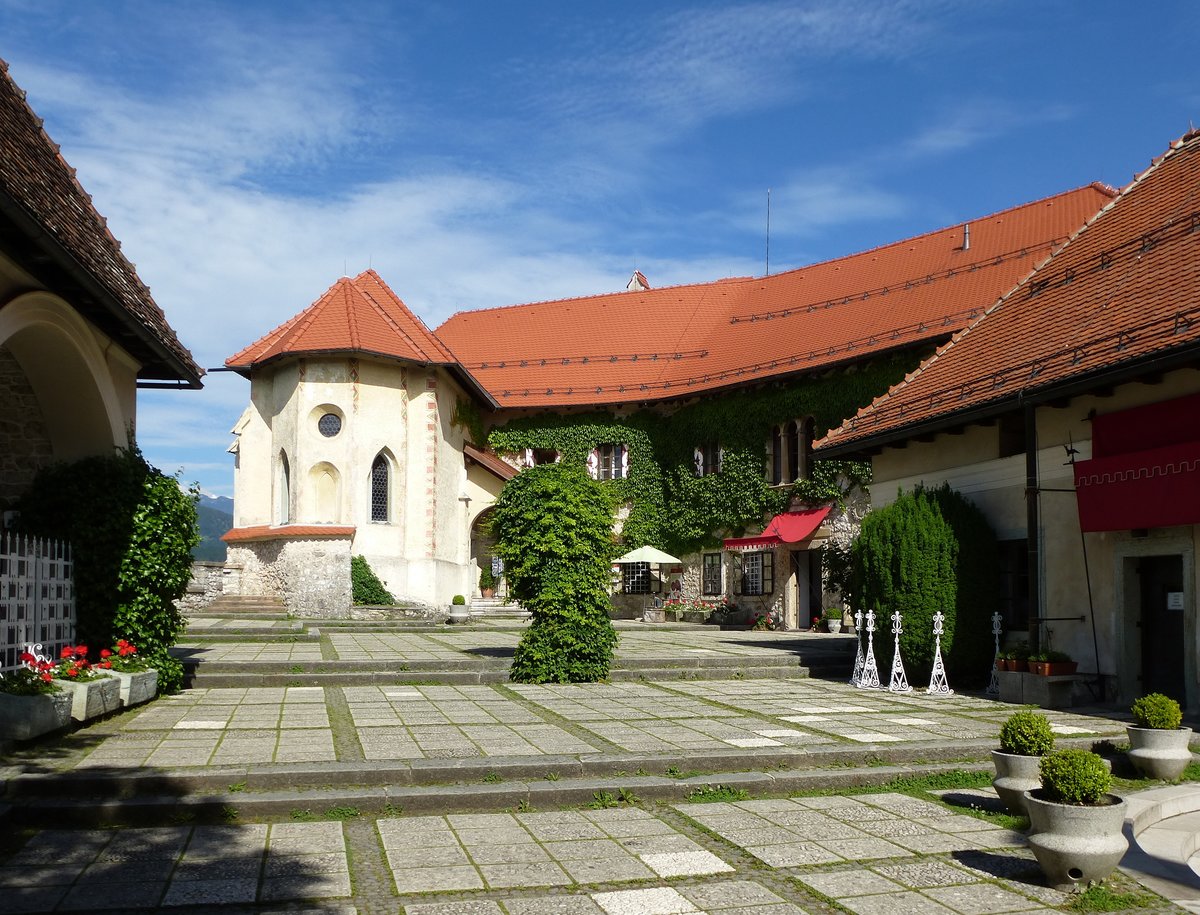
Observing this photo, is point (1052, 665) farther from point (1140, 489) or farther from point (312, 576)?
point (312, 576)

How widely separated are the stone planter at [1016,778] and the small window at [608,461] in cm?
2970

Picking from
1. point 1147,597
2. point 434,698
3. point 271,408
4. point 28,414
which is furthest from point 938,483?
point 271,408

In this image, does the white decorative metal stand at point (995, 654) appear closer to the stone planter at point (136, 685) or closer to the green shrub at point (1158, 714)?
the green shrub at point (1158, 714)

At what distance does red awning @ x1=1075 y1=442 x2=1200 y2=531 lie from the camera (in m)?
11.6

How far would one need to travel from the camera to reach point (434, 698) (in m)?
13.1

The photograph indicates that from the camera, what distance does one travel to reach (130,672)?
37.9ft

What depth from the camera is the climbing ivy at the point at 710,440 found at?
29781 millimetres

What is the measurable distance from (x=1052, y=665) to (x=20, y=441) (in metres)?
12.7

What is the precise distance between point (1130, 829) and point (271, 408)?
95.5 feet

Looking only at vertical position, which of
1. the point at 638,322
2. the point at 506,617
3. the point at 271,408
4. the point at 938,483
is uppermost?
the point at 638,322

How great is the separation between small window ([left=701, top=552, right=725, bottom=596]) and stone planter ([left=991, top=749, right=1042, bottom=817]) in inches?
1023

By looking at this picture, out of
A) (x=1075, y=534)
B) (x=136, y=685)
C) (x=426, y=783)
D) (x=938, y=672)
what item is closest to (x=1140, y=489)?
(x=1075, y=534)

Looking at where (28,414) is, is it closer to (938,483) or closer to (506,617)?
(938,483)

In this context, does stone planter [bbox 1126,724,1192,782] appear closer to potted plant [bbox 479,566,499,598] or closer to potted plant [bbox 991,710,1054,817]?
potted plant [bbox 991,710,1054,817]
